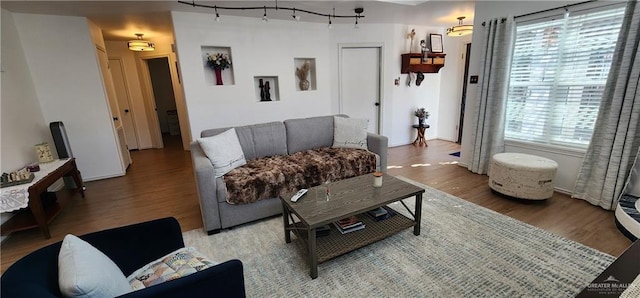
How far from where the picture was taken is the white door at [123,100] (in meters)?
5.49

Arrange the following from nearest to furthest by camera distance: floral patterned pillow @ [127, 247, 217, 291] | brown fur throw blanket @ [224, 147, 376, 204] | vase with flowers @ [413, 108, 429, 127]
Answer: floral patterned pillow @ [127, 247, 217, 291] → brown fur throw blanket @ [224, 147, 376, 204] → vase with flowers @ [413, 108, 429, 127]

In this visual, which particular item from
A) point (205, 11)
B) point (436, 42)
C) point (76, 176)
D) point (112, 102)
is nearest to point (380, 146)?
point (205, 11)

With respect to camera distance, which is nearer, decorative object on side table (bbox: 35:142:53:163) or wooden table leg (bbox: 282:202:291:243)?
wooden table leg (bbox: 282:202:291:243)

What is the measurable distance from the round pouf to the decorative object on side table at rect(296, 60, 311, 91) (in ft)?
9.85

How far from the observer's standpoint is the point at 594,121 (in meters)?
2.75

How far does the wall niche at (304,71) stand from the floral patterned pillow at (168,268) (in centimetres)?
358

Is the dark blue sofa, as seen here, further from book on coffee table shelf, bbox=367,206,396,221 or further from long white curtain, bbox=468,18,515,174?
long white curtain, bbox=468,18,515,174

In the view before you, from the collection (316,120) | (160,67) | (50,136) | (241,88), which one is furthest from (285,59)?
(160,67)

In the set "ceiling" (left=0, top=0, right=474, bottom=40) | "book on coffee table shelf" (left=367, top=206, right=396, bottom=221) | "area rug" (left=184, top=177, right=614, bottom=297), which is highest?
"ceiling" (left=0, top=0, right=474, bottom=40)

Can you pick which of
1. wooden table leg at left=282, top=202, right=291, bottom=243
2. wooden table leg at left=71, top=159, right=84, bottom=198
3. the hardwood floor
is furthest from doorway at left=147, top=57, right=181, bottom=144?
wooden table leg at left=282, top=202, right=291, bottom=243

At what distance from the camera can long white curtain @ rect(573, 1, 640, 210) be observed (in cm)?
239

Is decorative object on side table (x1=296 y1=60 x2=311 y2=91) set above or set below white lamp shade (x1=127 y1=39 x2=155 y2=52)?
below

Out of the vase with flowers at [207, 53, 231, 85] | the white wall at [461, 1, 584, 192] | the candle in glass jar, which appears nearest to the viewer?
the candle in glass jar

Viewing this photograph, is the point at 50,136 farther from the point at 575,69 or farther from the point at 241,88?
the point at 575,69
